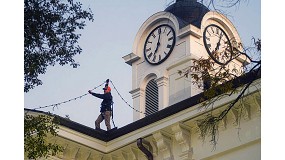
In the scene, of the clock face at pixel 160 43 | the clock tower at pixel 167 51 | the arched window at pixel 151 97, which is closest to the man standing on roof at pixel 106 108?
the clock tower at pixel 167 51

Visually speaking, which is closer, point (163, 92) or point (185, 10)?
point (163, 92)

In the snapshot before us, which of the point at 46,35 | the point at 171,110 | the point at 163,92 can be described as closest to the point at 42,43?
the point at 46,35

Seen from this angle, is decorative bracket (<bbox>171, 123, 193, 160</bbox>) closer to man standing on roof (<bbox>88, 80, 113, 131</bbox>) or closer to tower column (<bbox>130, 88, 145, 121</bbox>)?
man standing on roof (<bbox>88, 80, 113, 131</bbox>)

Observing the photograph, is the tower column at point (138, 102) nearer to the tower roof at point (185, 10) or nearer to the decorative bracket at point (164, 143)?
the tower roof at point (185, 10)

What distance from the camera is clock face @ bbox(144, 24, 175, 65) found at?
834 inches

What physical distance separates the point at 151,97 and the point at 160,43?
4.39 ft

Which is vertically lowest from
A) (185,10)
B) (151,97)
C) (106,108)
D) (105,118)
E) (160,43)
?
(105,118)

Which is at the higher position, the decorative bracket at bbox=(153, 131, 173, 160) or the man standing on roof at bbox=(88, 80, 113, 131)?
the man standing on roof at bbox=(88, 80, 113, 131)

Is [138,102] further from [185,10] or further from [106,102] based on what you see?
[106,102]

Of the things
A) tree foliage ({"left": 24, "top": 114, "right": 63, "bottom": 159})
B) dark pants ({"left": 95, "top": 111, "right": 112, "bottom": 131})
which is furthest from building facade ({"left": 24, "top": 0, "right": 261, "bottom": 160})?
tree foliage ({"left": 24, "top": 114, "right": 63, "bottom": 159})

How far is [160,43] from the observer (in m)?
21.3

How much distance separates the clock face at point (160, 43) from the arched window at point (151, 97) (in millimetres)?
574
